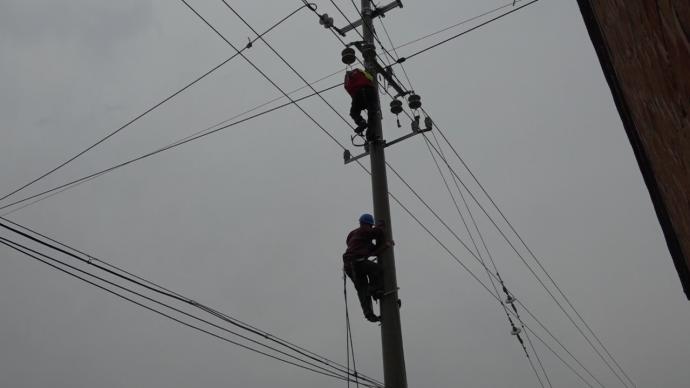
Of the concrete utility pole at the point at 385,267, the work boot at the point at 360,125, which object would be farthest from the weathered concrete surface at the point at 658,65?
the work boot at the point at 360,125

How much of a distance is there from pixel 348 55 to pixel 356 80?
19.0 inches

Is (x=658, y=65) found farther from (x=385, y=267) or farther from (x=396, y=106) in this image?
(x=396, y=106)

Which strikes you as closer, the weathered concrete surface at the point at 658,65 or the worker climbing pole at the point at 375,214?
the weathered concrete surface at the point at 658,65

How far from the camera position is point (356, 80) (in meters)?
7.16

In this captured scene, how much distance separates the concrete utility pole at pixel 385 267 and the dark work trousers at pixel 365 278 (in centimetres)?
11

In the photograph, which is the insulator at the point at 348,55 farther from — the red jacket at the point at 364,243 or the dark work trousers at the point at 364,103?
the red jacket at the point at 364,243

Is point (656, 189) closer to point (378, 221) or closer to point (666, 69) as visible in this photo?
point (378, 221)

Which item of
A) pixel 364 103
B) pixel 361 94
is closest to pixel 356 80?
pixel 361 94

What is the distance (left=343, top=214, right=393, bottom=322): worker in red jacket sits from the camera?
5953mm

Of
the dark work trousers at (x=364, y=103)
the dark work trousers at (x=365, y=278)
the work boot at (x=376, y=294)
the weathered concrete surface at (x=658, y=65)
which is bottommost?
the weathered concrete surface at (x=658, y=65)

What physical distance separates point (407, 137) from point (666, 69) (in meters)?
5.48

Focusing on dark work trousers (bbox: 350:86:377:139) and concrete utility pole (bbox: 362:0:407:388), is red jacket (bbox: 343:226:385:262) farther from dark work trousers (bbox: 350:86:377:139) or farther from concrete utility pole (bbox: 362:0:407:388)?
dark work trousers (bbox: 350:86:377:139)

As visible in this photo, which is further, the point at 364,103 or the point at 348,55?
the point at 348,55

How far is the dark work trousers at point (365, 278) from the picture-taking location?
5949 mm
